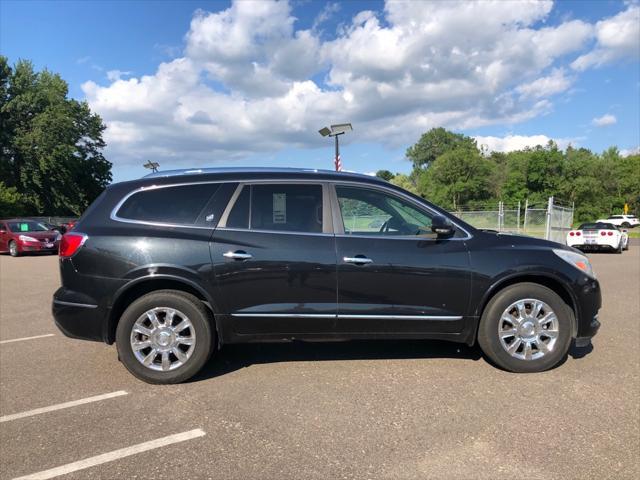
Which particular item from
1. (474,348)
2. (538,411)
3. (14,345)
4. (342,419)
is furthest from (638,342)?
(14,345)

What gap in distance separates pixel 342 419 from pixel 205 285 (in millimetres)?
1639

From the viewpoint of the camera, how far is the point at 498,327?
14.3ft

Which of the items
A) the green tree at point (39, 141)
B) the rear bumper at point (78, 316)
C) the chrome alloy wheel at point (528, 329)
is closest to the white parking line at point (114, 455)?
the rear bumper at point (78, 316)

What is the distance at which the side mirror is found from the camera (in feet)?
14.0

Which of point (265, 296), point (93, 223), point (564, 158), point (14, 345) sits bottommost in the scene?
point (14, 345)

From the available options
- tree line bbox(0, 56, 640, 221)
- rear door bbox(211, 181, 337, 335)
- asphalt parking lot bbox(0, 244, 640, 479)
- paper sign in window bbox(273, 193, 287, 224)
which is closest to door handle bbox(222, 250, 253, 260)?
rear door bbox(211, 181, 337, 335)

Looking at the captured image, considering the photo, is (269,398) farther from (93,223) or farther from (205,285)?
(93,223)

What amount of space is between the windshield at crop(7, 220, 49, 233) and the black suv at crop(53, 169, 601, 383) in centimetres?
1749

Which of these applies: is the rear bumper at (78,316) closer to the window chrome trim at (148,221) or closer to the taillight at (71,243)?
the taillight at (71,243)

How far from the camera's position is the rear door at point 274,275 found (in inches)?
164

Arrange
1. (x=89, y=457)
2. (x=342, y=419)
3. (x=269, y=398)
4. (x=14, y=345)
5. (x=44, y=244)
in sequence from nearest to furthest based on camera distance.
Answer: (x=89, y=457)
(x=342, y=419)
(x=269, y=398)
(x=14, y=345)
(x=44, y=244)

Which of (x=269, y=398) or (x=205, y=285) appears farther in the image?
(x=205, y=285)

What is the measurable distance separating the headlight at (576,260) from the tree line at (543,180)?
60.0 m

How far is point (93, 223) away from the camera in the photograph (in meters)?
4.29
